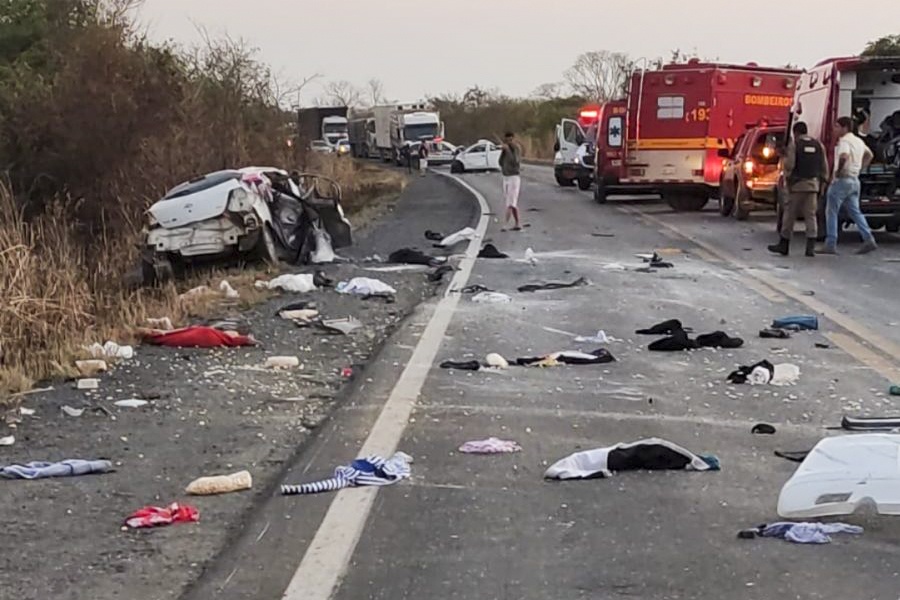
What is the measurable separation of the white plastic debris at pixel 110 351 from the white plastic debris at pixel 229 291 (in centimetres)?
344

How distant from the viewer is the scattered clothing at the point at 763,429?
6.96m

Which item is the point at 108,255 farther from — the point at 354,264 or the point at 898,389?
the point at 898,389

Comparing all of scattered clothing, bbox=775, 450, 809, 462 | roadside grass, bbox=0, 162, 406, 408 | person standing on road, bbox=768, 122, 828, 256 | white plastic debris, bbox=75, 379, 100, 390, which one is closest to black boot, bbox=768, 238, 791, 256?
person standing on road, bbox=768, 122, 828, 256

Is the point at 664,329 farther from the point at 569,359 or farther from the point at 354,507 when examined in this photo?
the point at 354,507

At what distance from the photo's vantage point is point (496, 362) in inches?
368

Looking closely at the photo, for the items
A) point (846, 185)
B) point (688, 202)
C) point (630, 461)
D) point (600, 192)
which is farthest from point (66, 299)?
point (600, 192)

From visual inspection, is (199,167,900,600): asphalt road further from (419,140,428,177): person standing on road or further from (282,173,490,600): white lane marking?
(419,140,428,177): person standing on road

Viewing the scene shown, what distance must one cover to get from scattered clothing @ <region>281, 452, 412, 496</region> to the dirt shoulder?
181 mm

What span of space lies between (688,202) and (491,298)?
1717 cm

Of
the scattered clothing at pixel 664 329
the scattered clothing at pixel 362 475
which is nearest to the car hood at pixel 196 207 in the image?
the scattered clothing at pixel 664 329

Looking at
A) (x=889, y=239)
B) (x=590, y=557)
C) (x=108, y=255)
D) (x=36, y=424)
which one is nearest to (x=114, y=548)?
(x=590, y=557)

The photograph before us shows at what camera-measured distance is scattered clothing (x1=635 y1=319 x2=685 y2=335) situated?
34.7 feet

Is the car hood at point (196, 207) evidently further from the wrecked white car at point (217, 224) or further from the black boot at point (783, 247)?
the black boot at point (783, 247)

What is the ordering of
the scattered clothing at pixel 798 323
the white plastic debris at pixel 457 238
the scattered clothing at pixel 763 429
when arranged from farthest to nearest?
the white plastic debris at pixel 457 238 → the scattered clothing at pixel 798 323 → the scattered clothing at pixel 763 429
